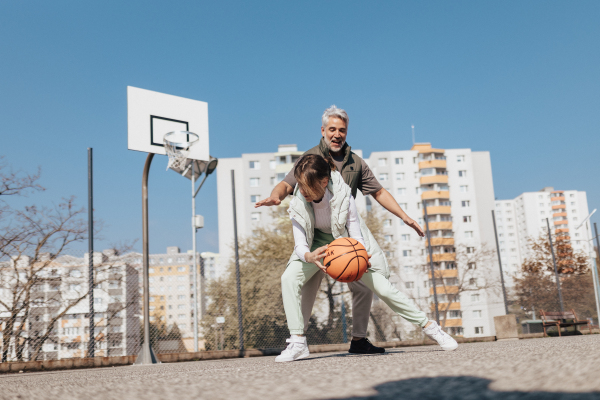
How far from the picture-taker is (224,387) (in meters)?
1.62

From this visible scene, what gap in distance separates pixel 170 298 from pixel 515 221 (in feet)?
431

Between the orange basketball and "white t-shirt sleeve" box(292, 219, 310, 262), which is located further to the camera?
"white t-shirt sleeve" box(292, 219, 310, 262)

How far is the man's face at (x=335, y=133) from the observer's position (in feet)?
13.0

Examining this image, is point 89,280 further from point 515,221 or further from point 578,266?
point 515,221

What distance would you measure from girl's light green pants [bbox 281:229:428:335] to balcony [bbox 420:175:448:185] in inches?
2766

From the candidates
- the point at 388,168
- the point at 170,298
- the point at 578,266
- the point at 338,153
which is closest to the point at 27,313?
the point at 170,298

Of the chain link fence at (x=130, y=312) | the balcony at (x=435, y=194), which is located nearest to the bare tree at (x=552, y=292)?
the chain link fence at (x=130, y=312)

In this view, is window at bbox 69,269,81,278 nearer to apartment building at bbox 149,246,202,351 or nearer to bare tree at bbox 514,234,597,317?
apartment building at bbox 149,246,202,351

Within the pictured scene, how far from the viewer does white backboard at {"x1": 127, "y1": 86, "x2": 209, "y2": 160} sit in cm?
923

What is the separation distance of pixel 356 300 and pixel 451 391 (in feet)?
9.96

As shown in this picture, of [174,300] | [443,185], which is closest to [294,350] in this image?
[174,300]

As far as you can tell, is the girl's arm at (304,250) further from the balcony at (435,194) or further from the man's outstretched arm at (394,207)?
the balcony at (435,194)

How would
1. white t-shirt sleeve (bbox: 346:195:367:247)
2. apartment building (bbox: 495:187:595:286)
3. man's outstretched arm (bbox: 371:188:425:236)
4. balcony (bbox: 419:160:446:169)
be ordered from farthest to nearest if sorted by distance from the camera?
1. apartment building (bbox: 495:187:595:286)
2. balcony (bbox: 419:160:446:169)
3. man's outstretched arm (bbox: 371:188:425:236)
4. white t-shirt sleeve (bbox: 346:195:367:247)

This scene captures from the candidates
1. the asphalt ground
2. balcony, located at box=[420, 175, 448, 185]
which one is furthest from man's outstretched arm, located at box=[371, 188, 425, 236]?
balcony, located at box=[420, 175, 448, 185]
